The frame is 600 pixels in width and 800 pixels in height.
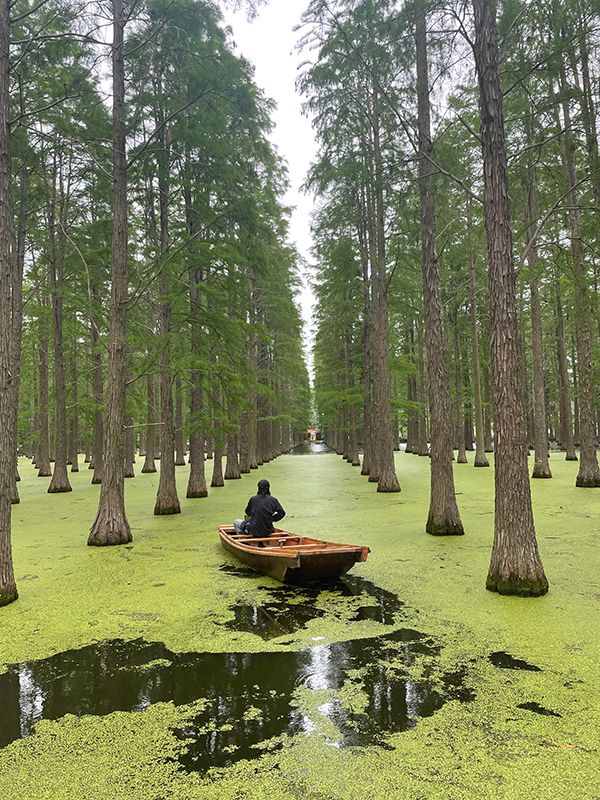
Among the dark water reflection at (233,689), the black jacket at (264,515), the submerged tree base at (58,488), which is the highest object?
the black jacket at (264,515)

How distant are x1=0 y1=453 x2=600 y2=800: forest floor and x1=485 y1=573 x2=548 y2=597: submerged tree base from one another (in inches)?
5.8

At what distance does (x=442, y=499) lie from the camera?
27.3ft

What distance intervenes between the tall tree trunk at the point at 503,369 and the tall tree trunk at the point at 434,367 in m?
2.66

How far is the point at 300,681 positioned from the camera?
3.49m

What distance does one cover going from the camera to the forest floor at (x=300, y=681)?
2447mm

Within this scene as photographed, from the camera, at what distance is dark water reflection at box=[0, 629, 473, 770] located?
9.40ft

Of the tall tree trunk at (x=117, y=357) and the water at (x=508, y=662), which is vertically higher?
the tall tree trunk at (x=117, y=357)

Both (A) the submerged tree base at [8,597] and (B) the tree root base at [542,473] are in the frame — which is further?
(B) the tree root base at [542,473]

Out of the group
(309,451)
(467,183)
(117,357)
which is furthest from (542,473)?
(309,451)

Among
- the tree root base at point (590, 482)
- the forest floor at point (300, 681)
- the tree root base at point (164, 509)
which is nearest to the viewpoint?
the forest floor at point (300, 681)

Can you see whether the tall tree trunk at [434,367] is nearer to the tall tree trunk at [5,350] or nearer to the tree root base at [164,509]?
the tree root base at [164,509]

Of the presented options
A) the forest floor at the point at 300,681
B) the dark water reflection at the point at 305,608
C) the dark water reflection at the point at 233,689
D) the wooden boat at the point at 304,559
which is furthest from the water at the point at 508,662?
the wooden boat at the point at 304,559

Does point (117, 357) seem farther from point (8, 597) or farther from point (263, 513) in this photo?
point (8, 597)

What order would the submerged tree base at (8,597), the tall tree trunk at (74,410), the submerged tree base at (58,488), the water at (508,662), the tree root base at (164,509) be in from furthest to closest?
the tall tree trunk at (74,410) → the submerged tree base at (58,488) → the tree root base at (164,509) → the submerged tree base at (8,597) → the water at (508,662)
